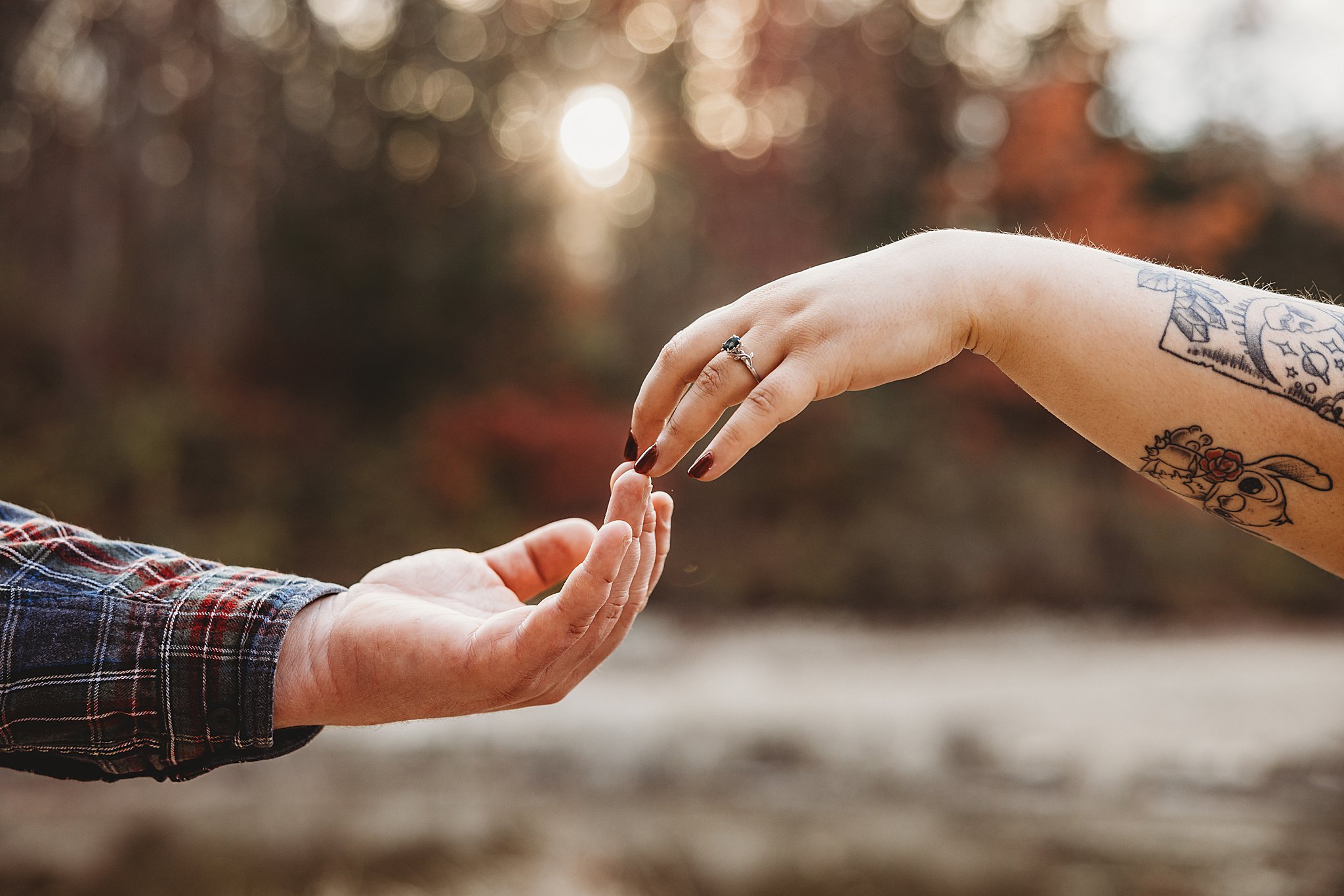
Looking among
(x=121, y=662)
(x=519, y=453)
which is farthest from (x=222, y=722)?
(x=519, y=453)

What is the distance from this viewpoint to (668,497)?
71.3 inches

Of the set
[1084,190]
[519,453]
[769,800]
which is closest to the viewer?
[769,800]

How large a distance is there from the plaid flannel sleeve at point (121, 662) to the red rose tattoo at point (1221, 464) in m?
1.67

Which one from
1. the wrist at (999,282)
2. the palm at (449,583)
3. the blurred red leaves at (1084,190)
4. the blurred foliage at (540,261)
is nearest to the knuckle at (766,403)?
the wrist at (999,282)

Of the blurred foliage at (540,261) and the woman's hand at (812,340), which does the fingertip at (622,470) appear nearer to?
the woman's hand at (812,340)

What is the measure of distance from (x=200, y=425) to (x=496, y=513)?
3551 millimetres

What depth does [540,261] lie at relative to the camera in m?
13.7

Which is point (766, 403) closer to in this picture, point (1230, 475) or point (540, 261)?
point (1230, 475)

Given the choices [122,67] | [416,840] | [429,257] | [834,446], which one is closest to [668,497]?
[416,840]

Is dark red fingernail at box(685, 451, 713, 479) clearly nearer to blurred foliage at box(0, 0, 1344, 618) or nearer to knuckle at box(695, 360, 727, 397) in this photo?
knuckle at box(695, 360, 727, 397)

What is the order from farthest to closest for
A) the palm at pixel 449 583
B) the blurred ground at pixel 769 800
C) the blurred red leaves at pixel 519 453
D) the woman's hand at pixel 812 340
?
1. the blurred red leaves at pixel 519 453
2. the blurred ground at pixel 769 800
3. the palm at pixel 449 583
4. the woman's hand at pixel 812 340

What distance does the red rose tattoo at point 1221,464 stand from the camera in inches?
66.7

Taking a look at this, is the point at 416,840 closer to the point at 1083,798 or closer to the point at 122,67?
the point at 1083,798

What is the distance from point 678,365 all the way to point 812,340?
A: 24 cm
